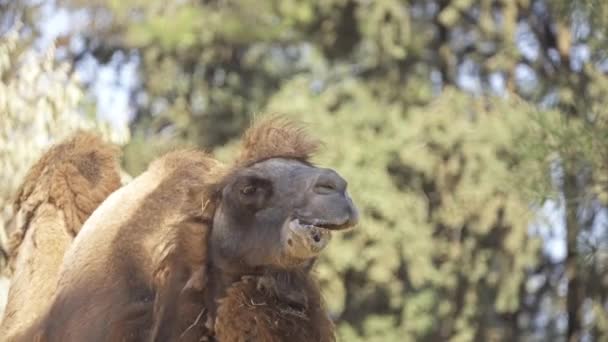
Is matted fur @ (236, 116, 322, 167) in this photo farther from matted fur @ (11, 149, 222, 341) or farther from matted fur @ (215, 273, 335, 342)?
matted fur @ (215, 273, 335, 342)

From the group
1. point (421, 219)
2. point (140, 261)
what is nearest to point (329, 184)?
point (140, 261)

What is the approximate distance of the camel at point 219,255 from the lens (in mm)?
4492

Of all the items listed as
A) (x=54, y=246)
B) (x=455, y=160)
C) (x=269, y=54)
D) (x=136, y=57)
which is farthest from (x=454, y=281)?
(x=54, y=246)

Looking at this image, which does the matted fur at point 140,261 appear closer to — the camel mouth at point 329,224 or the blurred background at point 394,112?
the camel mouth at point 329,224

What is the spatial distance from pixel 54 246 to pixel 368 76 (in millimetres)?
12505

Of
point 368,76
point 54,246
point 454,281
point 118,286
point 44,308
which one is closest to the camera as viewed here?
point 118,286

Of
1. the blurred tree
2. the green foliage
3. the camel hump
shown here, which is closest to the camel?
the camel hump

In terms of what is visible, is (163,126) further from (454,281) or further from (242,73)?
(454,281)

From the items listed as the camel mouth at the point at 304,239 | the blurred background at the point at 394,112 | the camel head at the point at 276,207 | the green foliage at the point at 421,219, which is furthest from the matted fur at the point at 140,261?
the green foliage at the point at 421,219

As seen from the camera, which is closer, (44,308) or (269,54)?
(44,308)

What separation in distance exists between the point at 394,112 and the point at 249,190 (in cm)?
1232

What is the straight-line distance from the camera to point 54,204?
5930 millimetres

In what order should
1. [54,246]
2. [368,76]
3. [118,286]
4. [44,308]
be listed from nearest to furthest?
[118,286] → [44,308] → [54,246] → [368,76]

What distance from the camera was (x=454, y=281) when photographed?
55.3 ft
